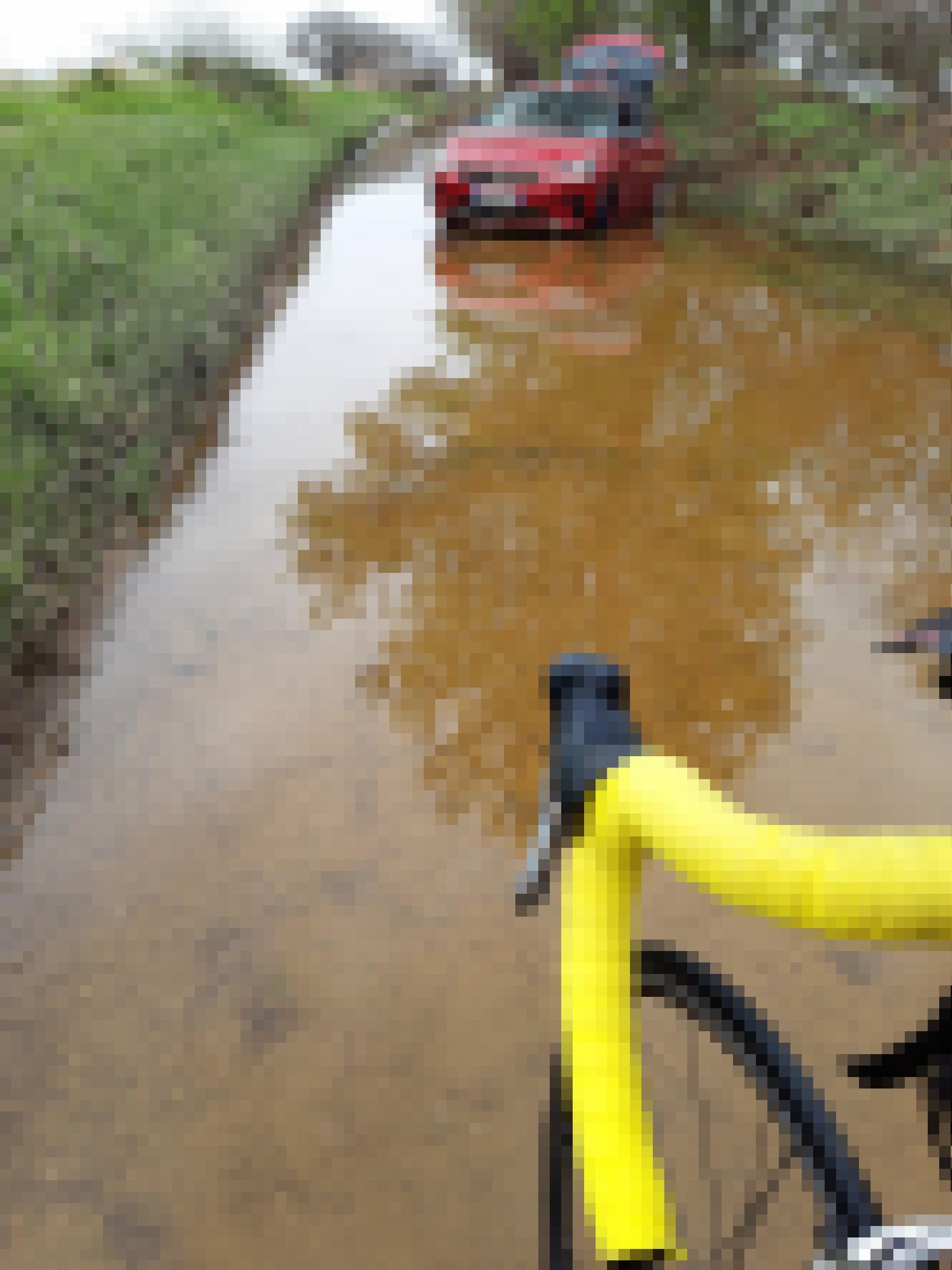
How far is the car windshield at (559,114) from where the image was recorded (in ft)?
29.3

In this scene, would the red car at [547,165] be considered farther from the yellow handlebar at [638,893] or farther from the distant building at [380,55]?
the distant building at [380,55]

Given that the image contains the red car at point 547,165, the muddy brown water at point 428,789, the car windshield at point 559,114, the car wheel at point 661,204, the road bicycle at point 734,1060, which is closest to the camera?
the road bicycle at point 734,1060

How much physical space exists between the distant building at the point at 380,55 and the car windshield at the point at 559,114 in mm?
26924

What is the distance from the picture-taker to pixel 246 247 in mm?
8531

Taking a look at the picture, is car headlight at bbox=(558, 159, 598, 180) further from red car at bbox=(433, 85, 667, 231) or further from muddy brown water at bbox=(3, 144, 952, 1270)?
muddy brown water at bbox=(3, 144, 952, 1270)

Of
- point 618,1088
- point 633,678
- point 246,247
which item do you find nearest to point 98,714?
point 633,678

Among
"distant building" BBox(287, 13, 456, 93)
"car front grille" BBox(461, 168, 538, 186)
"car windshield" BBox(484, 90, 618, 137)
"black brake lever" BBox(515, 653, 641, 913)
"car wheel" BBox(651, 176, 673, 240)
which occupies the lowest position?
"black brake lever" BBox(515, 653, 641, 913)

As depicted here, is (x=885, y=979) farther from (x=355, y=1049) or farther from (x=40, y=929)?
(x=40, y=929)

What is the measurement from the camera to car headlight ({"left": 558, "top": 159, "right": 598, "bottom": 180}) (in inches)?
327

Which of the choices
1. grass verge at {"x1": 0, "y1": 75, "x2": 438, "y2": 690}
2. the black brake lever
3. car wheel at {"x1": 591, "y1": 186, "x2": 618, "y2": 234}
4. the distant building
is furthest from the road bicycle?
the distant building

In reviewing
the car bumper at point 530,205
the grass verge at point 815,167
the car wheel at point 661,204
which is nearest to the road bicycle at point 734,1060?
the grass verge at point 815,167

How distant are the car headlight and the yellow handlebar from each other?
8.62m

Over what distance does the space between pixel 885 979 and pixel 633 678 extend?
4.24 ft

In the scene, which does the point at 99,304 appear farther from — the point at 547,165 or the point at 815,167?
the point at 815,167
